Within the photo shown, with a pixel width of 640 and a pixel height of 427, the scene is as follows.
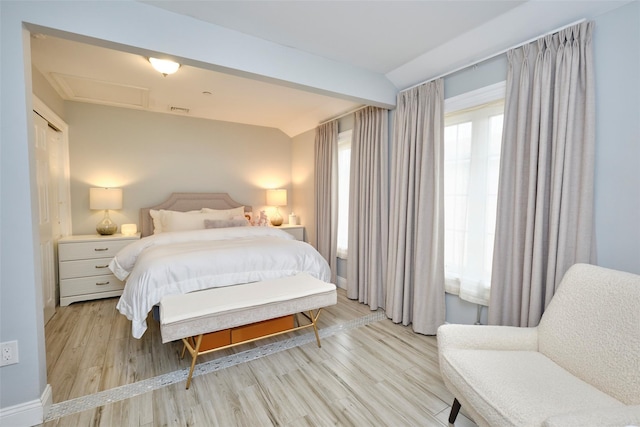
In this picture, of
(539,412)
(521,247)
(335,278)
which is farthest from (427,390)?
(335,278)

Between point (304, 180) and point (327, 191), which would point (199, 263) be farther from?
point (304, 180)

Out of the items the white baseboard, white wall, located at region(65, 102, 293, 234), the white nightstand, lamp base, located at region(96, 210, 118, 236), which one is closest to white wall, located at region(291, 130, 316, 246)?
the white nightstand

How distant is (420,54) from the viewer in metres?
2.50

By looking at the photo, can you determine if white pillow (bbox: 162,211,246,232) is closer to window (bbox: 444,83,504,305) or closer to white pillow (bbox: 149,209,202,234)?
white pillow (bbox: 149,209,202,234)

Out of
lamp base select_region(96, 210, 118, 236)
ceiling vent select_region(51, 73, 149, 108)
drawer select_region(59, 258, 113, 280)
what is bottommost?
drawer select_region(59, 258, 113, 280)

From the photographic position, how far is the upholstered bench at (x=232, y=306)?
6.24 ft

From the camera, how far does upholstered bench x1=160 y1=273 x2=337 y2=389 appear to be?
190 cm

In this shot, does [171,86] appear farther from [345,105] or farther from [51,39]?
[345,105]

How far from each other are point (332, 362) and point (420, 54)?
2.64 meters

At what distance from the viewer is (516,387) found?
1.27 metres

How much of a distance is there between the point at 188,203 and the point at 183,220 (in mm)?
552

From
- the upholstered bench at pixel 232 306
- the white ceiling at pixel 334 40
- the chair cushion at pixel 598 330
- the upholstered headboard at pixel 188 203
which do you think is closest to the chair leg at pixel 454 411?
the chair cushion at pixel 598 330

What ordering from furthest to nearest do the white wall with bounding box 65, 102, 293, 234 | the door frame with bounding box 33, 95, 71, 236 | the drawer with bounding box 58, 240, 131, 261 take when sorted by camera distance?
the white wall with bounding box 65, 102, 293, 234 → the door frame with bounding box 33, 95, 71, 236 → the drawer with bounding box 58, 240, 131, 261

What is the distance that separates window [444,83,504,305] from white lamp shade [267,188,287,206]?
114 inches
